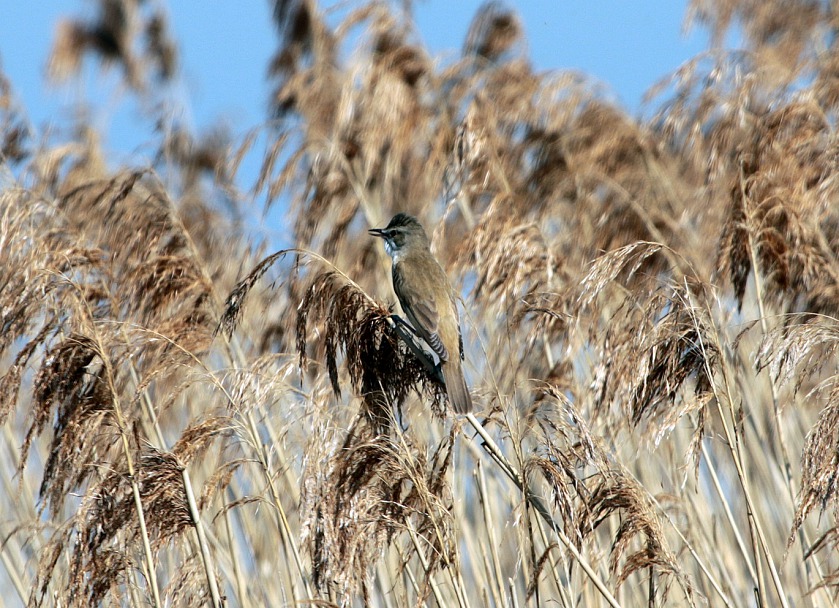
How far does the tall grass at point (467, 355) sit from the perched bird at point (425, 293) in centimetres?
15

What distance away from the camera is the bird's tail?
346cm

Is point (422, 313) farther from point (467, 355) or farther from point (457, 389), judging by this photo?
point (457, 389)

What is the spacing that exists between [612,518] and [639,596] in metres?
0.41

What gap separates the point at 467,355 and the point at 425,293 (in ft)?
1.90

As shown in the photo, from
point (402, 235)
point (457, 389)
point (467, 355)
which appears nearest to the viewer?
point (457, 389)

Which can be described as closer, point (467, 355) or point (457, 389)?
point (457, 389)

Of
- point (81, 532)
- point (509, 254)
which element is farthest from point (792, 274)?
point (81, 532)

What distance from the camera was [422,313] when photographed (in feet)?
14.9

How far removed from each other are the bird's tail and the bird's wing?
0.12 m

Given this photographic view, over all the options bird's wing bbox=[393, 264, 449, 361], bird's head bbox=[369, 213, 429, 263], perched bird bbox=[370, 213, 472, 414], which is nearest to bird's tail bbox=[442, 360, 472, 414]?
perched bird bbox=[370, 213, 472, 414]

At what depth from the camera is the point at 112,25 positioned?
38.0ft

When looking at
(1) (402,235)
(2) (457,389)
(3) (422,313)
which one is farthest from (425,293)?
(2) (457,389)

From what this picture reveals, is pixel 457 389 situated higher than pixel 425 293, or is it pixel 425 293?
pixel 425 293

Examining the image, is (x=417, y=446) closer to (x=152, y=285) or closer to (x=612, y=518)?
(x=152, y=285)
